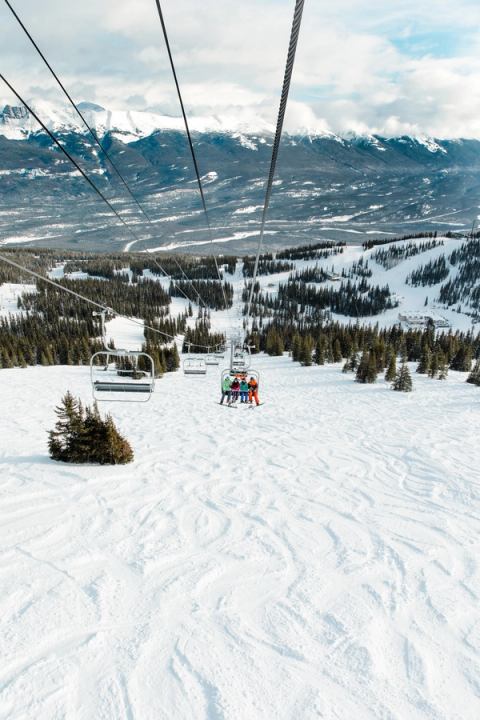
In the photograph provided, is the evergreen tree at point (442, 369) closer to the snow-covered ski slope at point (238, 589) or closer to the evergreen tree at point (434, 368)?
the evergreen tree at point (434, 368)

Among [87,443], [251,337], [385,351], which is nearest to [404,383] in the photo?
[385,351]

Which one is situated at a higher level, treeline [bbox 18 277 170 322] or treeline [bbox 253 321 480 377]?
treeline [bbox 18 277 170 322]

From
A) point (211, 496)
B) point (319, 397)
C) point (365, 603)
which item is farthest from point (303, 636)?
point (319, 397)

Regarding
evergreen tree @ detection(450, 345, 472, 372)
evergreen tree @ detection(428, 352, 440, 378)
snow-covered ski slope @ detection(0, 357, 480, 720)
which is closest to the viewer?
snow-covered ski slope @ detection(0, 357, 480, 720)

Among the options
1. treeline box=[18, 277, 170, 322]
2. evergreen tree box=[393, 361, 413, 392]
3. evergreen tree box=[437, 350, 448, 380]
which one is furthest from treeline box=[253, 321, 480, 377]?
treeline box=[18, 277, 170, 322]

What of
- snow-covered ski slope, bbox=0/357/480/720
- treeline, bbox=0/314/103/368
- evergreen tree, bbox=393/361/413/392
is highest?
treeline, bbox=0/314/103/368

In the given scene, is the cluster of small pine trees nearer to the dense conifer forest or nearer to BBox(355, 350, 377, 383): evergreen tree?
the dense conifer forest

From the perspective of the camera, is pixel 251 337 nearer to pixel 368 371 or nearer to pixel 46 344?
pixel 46 344
